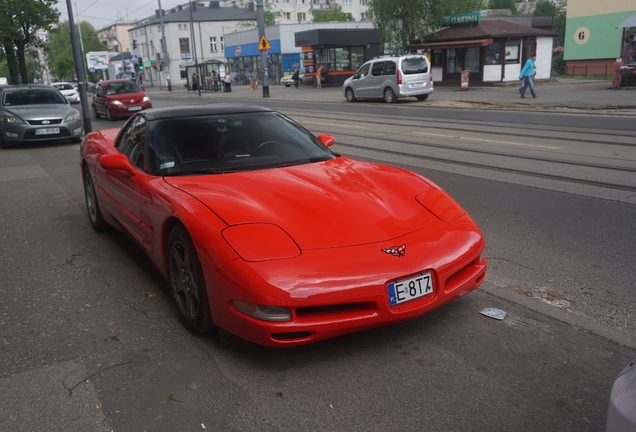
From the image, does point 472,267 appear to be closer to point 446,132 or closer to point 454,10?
point 446,132

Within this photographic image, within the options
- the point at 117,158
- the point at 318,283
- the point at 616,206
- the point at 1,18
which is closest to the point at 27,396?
the point at 318,283

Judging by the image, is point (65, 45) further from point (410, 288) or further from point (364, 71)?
point (410, 288)

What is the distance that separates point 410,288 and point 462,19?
3589 centimetres

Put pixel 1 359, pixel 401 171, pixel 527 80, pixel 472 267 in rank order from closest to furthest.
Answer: pixel 1 359 < pixel 472 267 < pixel 401 171 < pixel 527 80

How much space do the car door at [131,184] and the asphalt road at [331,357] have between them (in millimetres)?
445

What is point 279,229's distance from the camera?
11.0ft

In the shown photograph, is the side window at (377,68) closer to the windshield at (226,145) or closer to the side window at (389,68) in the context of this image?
the side window at (389,68)

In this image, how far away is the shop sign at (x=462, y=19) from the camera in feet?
114

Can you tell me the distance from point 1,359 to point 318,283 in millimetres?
1967

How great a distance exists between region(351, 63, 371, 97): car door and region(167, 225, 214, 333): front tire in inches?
926

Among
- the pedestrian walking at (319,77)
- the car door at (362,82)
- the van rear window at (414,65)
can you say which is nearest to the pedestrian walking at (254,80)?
the pedestrian walking at (319,77)

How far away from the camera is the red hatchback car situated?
73.5 ft

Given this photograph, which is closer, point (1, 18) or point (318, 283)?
point (318, 283)

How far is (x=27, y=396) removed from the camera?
3033mm
